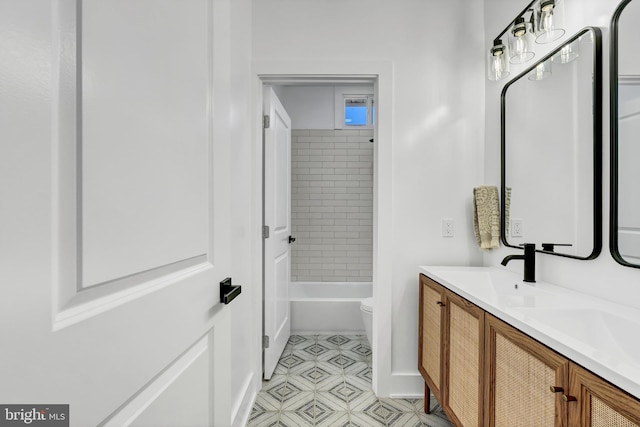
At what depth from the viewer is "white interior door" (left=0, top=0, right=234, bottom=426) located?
1.13ft

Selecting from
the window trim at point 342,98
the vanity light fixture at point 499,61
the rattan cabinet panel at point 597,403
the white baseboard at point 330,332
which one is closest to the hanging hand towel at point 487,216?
the vanity light fixture at point 499,61

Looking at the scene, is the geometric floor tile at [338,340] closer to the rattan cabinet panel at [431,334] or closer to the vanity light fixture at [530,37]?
the rattan cabinet panel at [431,334]

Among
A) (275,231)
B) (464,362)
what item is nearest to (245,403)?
(275,231)

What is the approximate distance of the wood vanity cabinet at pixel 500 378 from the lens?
0.74m

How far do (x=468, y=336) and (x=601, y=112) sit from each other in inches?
39.6

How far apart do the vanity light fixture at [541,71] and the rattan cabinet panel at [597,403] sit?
1.37m

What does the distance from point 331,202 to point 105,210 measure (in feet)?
11.0

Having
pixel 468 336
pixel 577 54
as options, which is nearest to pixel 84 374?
pixel 468 336

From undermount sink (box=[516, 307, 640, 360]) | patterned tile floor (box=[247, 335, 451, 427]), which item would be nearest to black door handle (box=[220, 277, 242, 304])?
undermount sink (box=[516, 307, 640, 360])

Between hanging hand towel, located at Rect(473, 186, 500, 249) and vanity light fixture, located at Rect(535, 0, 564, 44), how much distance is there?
0.80 metres

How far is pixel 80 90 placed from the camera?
1.39 ft

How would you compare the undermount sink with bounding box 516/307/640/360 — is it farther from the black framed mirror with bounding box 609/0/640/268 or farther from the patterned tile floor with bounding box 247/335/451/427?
the patterned tile floor with bounding box 247/335/451/427

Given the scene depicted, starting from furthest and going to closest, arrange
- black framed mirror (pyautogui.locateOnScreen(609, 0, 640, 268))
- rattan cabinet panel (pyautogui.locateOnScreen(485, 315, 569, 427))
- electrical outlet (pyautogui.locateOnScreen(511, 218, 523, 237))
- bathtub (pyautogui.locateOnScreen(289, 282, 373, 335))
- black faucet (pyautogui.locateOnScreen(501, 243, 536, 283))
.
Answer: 1. bathtub (pyautogui.locateOnScreen(289, 282, 373, 335))
2. electrical outlet (pyautogui.locateOnScreen(511, 218, 523, 237))
3. black faucet (pyautogui.locateOnScreen(501, 243, 536, 283))
4. black framed mirror (pyautogui.locateOnScreen(609, 0, 640, 268))
5. rattan cabinet panel (pyautogui.locateOnScreen(485, 315, 569, 427))

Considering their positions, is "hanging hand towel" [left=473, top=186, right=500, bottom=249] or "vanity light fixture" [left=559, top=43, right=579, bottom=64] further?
"hanging hand towel" [left=473, top=186, right=500, bottom=249]
